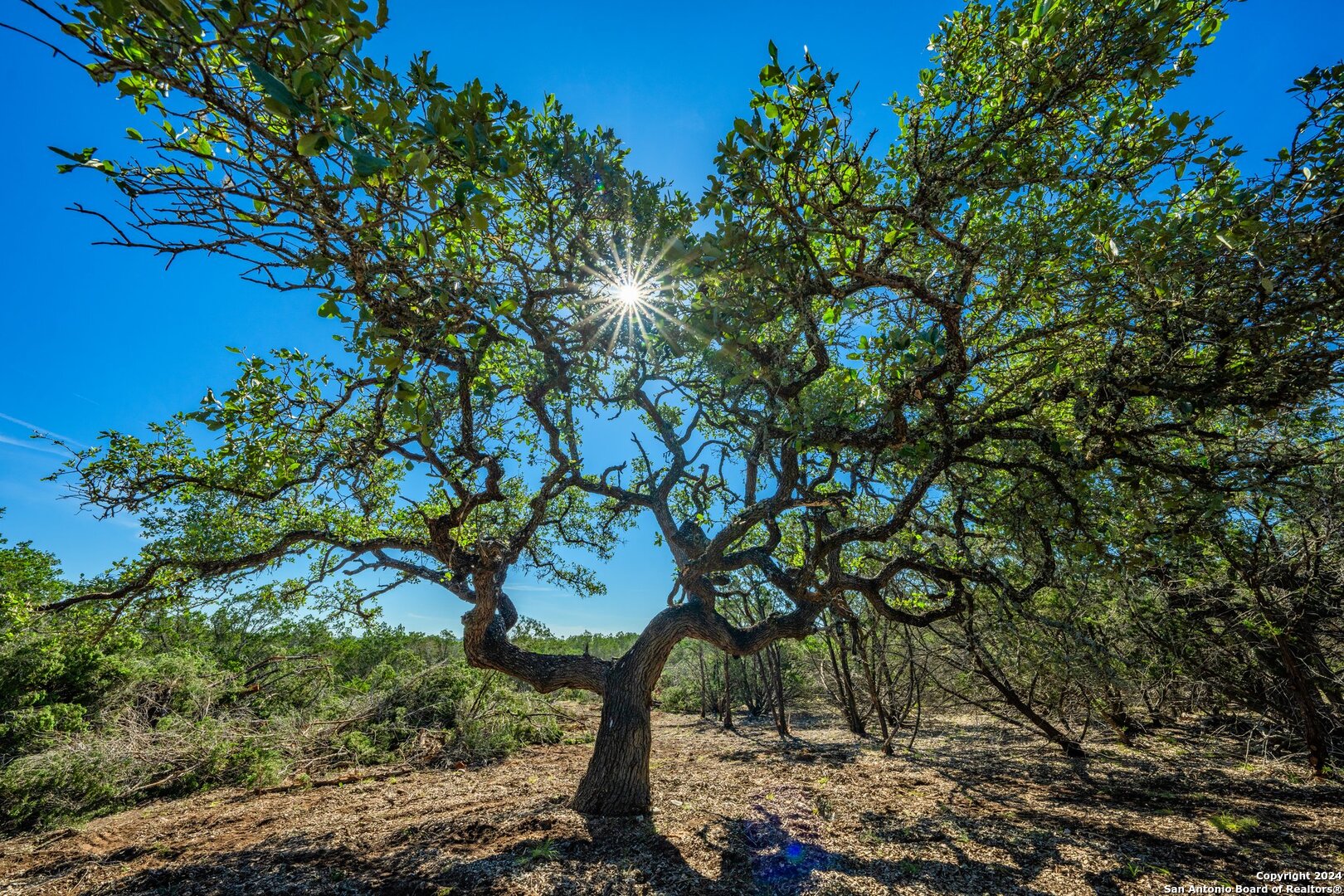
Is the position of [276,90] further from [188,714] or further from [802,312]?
[188,714]

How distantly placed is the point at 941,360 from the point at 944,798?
19.8ft

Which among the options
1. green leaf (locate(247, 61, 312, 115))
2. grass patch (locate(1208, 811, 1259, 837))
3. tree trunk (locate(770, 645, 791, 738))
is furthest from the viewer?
tree trunk (locate(770, 645, 791, 738))

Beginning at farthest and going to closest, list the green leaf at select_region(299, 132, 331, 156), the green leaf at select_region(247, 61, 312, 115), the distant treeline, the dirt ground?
the distant treeline, the dirt ground, the green leaf at select_region(299, 132, 331, 156), the green leaf at select_region(247, 61, 312, 115)

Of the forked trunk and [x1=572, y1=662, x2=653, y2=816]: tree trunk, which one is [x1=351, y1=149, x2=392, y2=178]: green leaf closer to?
the forked trunk

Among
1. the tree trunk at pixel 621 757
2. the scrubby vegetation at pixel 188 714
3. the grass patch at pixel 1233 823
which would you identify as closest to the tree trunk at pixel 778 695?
the scrubby vegetation at pixel 188 714

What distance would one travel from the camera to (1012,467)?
16.0 ft

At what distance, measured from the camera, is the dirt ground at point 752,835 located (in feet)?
13.5

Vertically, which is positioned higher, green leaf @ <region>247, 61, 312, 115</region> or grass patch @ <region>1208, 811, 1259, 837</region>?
green leaf @ <region>247, 61, 312, 115</region>

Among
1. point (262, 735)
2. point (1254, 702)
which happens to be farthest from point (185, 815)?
point (1254, 702)

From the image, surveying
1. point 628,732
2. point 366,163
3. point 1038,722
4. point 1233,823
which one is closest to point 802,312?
point 366,163

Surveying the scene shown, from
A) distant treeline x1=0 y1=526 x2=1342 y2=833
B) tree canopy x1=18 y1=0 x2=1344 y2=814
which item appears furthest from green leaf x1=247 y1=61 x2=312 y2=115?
distant treeline x1=0 y1=526 x2=1342 y2=833

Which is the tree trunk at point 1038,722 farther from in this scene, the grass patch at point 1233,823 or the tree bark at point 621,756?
the tree bark at point 621,756

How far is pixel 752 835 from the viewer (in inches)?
202

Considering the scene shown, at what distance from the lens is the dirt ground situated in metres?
4.12
